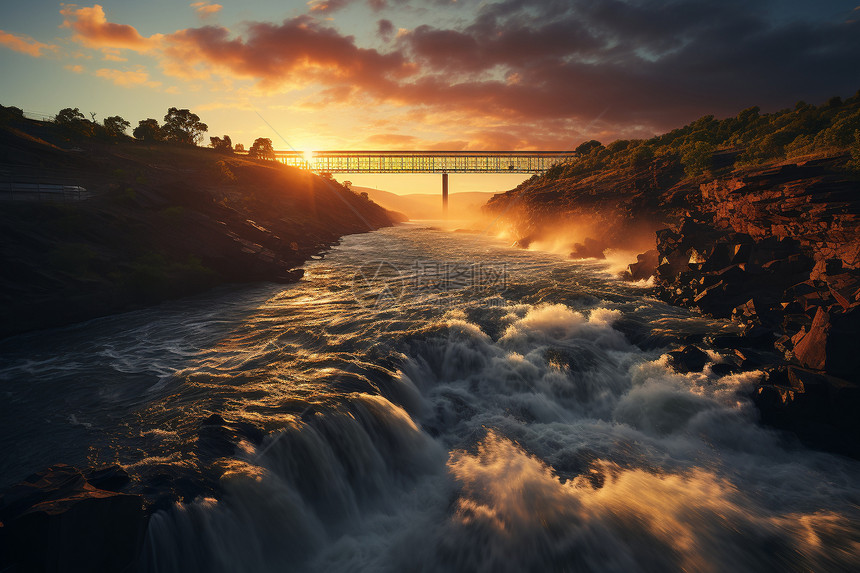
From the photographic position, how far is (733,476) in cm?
1022

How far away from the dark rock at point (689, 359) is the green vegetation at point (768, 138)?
58.9 ft

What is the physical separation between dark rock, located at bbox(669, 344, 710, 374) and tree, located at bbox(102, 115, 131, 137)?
3774 inches

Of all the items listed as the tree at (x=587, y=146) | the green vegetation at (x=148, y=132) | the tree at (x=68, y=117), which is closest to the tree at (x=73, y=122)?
the tree at (x=68, y=117)

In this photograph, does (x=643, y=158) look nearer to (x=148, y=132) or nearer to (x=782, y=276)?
(x=782, y=276)

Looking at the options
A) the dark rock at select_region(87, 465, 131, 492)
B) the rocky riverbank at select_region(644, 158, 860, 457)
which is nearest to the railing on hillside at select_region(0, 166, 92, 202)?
the dark rock at select_region(87, 465, 131, 492)

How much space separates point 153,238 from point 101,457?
74.6 feet

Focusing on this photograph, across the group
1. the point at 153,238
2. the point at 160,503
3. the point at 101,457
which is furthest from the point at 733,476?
the point at 153,238

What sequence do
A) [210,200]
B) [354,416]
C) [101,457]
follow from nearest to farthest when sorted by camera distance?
[101,457], [354,416], [210,200]

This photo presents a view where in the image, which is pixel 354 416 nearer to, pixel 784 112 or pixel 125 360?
pixel 125 360

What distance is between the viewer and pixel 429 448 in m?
11.5

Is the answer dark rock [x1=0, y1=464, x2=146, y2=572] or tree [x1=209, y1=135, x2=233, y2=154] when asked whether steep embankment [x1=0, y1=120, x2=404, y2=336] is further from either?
tree [x1=209, y1=135, x2=233, y2=154]

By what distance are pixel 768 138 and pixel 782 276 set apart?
26.7m

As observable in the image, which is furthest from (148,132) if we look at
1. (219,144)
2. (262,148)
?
(262,148)

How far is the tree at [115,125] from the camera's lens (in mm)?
71562
